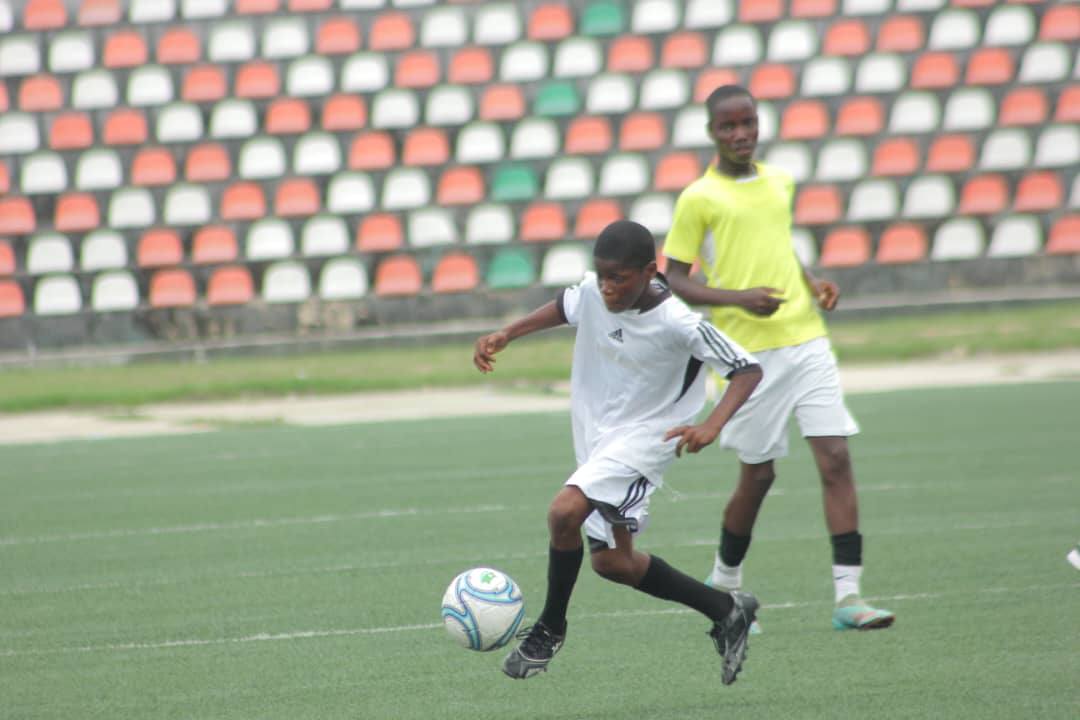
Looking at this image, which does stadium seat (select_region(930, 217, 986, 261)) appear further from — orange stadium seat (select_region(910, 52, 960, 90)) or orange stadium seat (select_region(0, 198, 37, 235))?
orange stadium seat (select_region(0, 198, 37, 235))

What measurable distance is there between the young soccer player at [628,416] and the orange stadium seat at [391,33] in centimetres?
1729

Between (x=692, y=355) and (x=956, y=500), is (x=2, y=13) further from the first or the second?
(x=692, y=355)

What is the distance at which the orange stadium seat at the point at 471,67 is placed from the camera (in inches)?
846

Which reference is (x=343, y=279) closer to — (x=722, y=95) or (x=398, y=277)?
(x=398, y=277)

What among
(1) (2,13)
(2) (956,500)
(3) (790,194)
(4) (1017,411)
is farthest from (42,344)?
(3) (790,194)

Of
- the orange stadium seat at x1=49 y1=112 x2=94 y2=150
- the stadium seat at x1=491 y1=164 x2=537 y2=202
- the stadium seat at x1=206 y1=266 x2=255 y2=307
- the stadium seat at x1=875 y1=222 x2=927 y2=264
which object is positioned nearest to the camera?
the stadium seat at x1=206 y1=266 x2=255 y2=307

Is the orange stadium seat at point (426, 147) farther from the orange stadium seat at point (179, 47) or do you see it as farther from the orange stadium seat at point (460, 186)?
the orange stadium seat at point (179, 47)

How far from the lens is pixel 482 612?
205 inches

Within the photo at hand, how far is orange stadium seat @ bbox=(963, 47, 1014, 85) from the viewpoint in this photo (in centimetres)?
2116

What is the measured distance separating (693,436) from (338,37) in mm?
18247

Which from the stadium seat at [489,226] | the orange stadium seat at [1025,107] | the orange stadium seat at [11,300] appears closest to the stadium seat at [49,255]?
the orange stadium seat at [11,300]

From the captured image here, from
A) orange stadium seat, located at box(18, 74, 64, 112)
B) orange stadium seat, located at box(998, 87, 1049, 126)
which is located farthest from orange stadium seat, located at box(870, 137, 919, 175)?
orange stadium seat, located at box(18, 74, 64, 112)

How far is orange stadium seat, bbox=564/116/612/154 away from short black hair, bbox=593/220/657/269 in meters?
16.0

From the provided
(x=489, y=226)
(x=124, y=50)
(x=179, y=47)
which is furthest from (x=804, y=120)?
(x=124, y=50)
